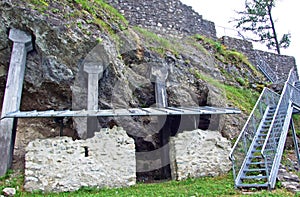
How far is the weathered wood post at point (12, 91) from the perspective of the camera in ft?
22.2

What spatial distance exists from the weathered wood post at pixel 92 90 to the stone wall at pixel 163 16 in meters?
5.09

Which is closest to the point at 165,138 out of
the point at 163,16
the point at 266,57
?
the point at 163,16

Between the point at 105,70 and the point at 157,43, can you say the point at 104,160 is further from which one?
the point at 157,43

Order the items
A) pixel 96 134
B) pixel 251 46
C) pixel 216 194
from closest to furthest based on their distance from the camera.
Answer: pixel 216 194
pixel 96 134
pixel 251 46

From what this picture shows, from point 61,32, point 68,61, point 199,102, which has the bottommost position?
point 199,102

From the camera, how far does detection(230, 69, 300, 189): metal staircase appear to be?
6.32 meters

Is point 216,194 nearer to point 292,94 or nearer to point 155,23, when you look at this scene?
point 292,94

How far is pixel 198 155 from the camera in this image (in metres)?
7.93

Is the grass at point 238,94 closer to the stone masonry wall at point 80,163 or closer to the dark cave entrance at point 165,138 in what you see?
the dark cave entrance at point 165,138

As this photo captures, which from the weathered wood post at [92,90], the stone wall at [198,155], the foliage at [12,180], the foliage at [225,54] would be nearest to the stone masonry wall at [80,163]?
the foliage at [12,180]

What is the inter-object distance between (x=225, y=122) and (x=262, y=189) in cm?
420

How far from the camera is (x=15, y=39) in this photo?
7.77 meters

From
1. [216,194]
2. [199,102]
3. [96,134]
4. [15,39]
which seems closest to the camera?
[216,194]

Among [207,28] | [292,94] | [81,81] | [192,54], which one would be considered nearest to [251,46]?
[207,28]
